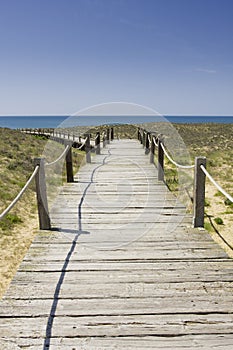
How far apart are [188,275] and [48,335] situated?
1.72 meters

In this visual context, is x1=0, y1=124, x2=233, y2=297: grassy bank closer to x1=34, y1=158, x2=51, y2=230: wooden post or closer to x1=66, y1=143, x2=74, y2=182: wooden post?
x1=34, y1=158, x2=51, y2=230: wooden post

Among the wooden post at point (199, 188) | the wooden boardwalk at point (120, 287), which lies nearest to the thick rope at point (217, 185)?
the wooden post at point (199, 188)

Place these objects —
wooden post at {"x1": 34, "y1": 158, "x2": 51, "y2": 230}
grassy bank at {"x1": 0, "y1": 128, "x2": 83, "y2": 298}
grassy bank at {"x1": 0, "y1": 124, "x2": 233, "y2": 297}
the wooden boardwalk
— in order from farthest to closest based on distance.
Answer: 1. grassy bank at {"x1": 0, "y1": 124, "x2": 233, "y2": 297}
2. grassy bank at {"x1": 0, "y1": 128, "x2": 83, "y2": 298}
3. wooden post at {"x1": 34, "y1": 158, "x2": 51, "y2": 230}
4. the wooden boardwalk

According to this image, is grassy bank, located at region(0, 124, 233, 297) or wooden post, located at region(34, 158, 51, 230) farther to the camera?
grassy bank, located at region(0, 124, 233, 297)

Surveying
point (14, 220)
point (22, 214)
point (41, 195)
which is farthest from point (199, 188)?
point (22, 214)

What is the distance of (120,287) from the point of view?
325 cm

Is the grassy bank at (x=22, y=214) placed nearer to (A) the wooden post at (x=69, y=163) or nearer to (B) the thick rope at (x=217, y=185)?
(A) the wooden post at (x=69, y=163)

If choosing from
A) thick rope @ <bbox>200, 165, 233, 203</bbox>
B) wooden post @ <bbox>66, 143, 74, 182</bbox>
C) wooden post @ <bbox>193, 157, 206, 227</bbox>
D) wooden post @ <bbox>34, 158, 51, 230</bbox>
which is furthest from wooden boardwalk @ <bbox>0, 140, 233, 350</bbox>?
wooden post @ <bbox>66, 143, 74, 182</bbox>

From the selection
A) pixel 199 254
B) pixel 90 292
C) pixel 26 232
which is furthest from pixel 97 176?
pixel 90 292

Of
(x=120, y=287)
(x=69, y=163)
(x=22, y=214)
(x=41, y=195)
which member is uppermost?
(x=69, y=163)

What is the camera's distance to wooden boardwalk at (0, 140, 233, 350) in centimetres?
254

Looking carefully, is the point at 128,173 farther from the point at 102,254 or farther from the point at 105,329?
the point at 105,329

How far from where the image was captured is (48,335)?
2.55 m

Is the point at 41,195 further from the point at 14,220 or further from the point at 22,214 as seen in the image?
the point at 22,214
